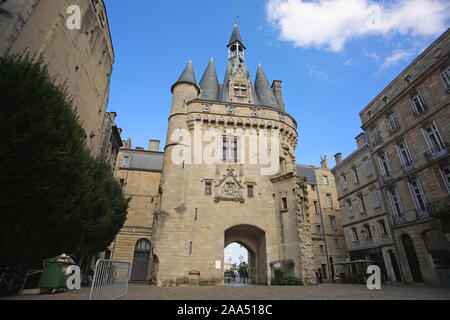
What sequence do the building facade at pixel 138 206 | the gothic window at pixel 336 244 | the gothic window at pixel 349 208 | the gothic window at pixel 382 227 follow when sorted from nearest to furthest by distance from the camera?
the gothic window at pixel 382 227, the building facade at pixel 138 206, the gothic window at pixel 349 208, the gothic window at pixel 336 244

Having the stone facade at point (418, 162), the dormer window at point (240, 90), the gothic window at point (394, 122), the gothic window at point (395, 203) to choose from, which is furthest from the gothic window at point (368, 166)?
the dormer window at point (240, 90)

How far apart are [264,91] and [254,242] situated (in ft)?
44.3

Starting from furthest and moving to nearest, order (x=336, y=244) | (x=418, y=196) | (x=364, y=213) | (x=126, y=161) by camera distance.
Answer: (x=336, y=244), (x=126, y=161), (x=364, y=213), (x=418, y=196)

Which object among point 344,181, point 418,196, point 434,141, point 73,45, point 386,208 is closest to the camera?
point 73,45

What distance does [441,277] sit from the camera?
44.0 feet

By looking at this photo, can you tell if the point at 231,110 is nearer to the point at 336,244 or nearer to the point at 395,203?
the point at 395,203

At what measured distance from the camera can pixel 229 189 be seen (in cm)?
1695

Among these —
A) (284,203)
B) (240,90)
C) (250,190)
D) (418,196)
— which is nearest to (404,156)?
(418,196)

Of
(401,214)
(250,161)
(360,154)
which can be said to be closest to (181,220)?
(250,161)

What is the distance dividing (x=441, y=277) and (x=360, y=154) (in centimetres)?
1070

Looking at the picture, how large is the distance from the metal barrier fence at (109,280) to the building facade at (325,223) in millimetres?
21815

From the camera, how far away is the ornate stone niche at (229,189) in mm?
16625

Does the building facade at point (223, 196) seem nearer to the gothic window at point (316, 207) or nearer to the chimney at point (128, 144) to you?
the chimney at point (128, 144)
